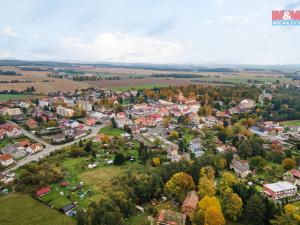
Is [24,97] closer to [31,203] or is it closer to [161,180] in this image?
[31,203]

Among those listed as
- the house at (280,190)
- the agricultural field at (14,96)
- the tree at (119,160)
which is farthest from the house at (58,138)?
the agricultural field at (14,96)

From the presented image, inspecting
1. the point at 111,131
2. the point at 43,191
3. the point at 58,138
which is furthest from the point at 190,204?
the point at 111,131

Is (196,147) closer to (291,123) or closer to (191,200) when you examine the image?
(191,200)

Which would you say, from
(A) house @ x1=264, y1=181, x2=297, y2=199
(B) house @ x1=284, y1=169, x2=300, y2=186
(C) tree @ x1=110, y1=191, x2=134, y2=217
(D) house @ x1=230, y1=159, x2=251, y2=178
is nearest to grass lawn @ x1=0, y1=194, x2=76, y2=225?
(C) tree @ x1=110, y1=191, x2=134, y2=217

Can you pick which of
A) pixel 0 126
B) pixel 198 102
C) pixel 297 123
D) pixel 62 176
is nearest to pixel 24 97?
pixel 0 126

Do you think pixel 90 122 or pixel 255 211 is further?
pixel 90 122
